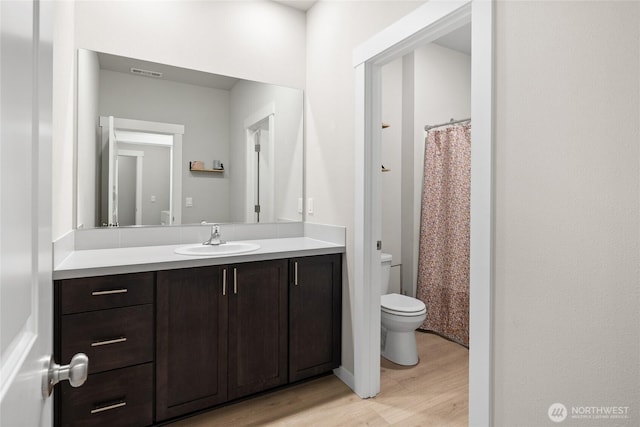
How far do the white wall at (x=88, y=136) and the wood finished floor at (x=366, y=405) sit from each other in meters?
1.31

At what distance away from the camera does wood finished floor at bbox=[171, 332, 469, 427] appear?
6.15 feet

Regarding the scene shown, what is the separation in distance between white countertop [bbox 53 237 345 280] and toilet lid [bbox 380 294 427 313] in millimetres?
643

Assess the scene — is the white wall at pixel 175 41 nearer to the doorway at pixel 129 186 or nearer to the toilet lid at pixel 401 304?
the doorway at pixel 129 186

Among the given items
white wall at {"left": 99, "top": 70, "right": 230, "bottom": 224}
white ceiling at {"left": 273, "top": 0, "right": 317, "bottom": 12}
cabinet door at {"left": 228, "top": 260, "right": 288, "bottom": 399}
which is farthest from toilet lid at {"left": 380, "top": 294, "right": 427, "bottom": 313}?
white ceiling at {"left": 273, "top": 0, "right": 317, "bottom": 12}

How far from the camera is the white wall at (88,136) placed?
2.02 meters

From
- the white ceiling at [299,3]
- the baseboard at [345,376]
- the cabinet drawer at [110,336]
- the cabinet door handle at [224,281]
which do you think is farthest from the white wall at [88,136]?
the baseboard at [345,376]

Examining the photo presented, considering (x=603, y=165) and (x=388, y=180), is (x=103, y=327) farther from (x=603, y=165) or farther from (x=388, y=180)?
(x=388, y=180)

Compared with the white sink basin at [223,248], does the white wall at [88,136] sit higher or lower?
higher

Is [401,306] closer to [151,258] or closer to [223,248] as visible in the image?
[223,248]

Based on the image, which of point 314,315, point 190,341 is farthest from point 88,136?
point 314,315

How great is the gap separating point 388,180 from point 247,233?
1.40 m

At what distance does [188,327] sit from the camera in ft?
5.91

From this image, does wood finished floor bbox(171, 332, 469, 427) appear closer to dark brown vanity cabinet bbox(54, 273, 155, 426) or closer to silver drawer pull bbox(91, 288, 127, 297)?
dark brown vanity cabinet bbox(54, 273, 155, 426)

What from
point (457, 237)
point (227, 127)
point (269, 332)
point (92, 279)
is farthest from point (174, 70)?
point (457, 237)
